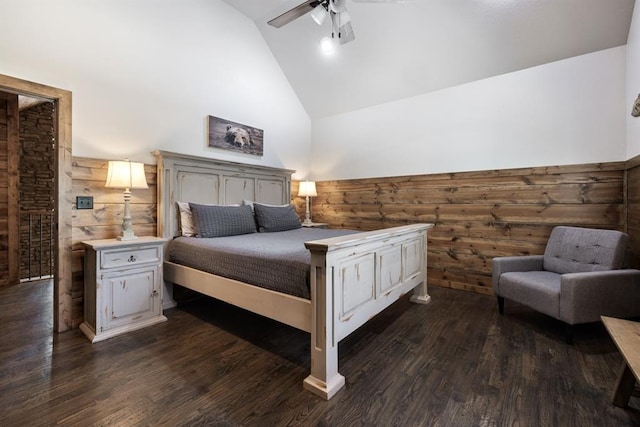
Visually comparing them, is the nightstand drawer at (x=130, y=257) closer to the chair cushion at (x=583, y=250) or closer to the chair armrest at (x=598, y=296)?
the chair armrest at (x=598, y=296)

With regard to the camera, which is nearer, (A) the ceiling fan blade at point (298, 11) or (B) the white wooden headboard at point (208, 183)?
(A) the ceiling fan blade at point (298, 11)

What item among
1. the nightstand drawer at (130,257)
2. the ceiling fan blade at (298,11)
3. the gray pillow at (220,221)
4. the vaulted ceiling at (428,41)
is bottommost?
the nightstand drawer at (130,257)

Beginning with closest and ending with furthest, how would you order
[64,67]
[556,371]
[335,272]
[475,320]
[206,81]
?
[335,272] < [556,371] < [64,67] < [475,320] < [206,81]

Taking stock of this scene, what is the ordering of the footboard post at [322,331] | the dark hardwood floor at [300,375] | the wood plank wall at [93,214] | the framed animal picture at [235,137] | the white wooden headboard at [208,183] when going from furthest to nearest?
1. the framed animal picture at [235,137]
2. the white wooden headboard at [208,183]
3. the wood plank wall at [93,214]
4. the footboard post at [322,331]
5. the dark hardwood floor at [300,375]

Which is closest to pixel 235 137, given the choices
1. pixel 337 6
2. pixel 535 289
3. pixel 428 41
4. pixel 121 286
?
pixel 337 6

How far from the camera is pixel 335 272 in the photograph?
5.48ft

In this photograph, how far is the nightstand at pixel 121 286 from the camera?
2277 millimetres

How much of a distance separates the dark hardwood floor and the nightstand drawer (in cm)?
59

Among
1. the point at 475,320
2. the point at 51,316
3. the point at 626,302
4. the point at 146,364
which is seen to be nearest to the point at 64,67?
the point at 51,316

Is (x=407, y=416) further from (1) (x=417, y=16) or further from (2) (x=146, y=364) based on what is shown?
(1) (x=417, y=16)

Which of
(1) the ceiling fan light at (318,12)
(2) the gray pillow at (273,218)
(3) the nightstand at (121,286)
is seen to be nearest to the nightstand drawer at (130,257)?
(3) the nightstand at (121,286)

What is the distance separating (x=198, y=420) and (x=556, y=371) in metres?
2.17

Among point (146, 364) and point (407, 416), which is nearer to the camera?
point (407, 416)

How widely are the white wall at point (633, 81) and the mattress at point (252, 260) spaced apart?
3043mm
